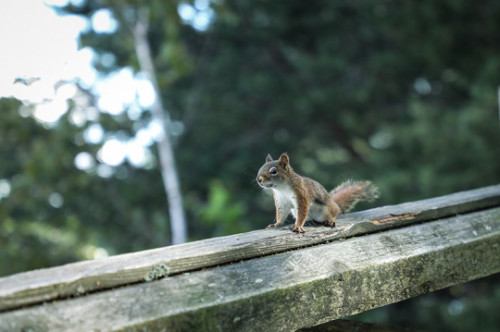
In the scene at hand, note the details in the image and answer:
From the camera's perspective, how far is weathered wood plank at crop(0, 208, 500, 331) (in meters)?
0.59

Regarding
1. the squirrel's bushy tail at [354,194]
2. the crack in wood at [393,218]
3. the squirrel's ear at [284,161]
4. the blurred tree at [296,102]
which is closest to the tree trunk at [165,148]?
the blurred tree at [296,102]

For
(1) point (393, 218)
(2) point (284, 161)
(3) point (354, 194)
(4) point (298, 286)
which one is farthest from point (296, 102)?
(4) point (298, 286)

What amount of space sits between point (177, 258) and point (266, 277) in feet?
0.45

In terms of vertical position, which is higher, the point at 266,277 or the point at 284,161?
the point at 284,161

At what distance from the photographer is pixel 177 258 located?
709 millimetres

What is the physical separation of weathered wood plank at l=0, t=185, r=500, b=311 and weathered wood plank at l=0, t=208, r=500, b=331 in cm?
1

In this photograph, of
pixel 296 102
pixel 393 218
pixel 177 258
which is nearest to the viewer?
pixel 177 258

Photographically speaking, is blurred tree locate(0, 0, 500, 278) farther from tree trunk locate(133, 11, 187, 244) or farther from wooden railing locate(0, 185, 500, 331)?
wooden railing locate(0, 185, 500, 331)

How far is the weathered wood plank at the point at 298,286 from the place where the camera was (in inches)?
23.4

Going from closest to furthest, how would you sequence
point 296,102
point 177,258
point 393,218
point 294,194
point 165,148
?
point 177,258 < point 393,218 < point 294,194 < point 165,148 < point 296,102

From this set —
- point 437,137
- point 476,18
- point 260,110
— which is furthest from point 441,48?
point 260,110

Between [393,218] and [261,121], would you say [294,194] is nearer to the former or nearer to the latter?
[393,218]

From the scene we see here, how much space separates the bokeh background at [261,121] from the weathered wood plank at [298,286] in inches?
136

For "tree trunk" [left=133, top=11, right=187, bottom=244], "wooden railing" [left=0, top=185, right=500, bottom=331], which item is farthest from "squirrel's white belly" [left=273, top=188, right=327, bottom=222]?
"tree trunk" [left=133, top=11, right=187, bottom=244]
